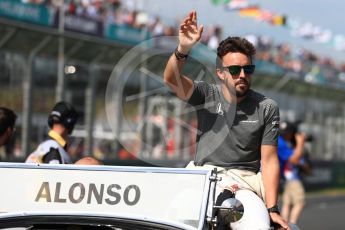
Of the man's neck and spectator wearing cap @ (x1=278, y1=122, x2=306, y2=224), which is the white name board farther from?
spectator wearing cap @ (x1=278, y1=122, x2=306, y2=224)

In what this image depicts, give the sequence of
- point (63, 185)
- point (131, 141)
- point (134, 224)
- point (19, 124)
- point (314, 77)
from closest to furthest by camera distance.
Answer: point (134, 224), point (63, 185), point (131, 141), point (19, 124), point (314, 77)

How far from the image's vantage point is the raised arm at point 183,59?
14.0 ft

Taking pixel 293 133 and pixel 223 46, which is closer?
pixel 223 46

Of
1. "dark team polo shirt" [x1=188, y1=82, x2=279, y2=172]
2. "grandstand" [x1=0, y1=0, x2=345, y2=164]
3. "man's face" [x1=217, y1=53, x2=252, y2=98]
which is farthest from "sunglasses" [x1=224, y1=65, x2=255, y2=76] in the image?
"grandstand" [x1=0, y1=0, x2=345, y2=164]

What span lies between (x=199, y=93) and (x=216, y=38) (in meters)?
17.9

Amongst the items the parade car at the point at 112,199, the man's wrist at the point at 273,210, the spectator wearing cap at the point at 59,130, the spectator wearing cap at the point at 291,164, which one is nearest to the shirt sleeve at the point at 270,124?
the man's wrist at the point at 273,210

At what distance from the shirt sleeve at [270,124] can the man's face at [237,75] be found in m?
0.19

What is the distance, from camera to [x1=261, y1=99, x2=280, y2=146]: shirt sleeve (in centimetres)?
470

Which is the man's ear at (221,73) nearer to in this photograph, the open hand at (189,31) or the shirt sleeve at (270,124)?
the shirt sleeve at (270,124)

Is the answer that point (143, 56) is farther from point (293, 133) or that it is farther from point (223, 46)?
point (293, 133)

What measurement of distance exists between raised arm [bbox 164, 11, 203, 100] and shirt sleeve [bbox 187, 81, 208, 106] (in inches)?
1.3

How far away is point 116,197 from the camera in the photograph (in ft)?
11.7

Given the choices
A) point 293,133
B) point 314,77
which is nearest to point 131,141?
point 293,133

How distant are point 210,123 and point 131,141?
1.66ft
